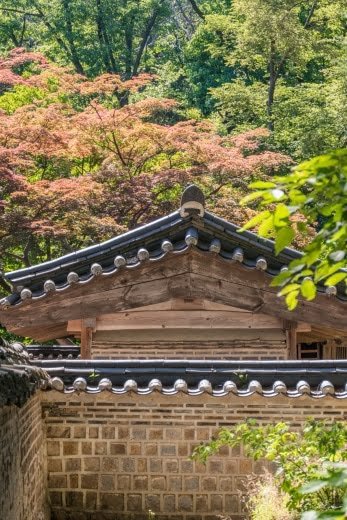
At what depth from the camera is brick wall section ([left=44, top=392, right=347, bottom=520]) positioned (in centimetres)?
1020

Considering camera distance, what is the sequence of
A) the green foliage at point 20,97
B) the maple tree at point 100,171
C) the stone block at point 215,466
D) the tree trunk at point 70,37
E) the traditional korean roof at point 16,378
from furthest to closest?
the tree trunk at point 70,37
the green foliage at point 20,97
the maple tree at point 100,171
the stone block at point 215,466
the traditional korean roof at point 16,378

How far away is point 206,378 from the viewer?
10180mm

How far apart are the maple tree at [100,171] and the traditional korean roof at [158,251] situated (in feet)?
26.1

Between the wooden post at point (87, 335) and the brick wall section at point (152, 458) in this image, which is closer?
the brick wall section at point (152, 458)

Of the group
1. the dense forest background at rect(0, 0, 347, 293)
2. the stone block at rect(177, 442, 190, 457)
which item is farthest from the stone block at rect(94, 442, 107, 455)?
the dense forest background at rect(0, 0, 347, 293)

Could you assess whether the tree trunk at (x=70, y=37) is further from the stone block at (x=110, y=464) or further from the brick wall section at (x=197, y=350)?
the stone block at (x=110, y=464)

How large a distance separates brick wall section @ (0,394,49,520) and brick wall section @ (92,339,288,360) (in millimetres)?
2208

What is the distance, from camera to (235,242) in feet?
39.1

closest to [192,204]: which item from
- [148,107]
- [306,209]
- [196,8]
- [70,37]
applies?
[306,209]

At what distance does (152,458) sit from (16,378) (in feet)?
12.0

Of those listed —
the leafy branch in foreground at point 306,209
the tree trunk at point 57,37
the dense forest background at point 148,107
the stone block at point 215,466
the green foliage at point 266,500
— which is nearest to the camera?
the leafy branch in foreground at point 306,209

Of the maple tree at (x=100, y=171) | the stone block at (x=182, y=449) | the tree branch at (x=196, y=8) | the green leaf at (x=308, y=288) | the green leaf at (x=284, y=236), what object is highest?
the tree branch at (x=196, y=8)

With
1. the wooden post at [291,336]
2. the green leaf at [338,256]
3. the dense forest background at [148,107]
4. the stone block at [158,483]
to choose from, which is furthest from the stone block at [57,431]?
the dense forest background at [148,107]

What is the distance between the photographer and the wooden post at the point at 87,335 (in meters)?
12.1
